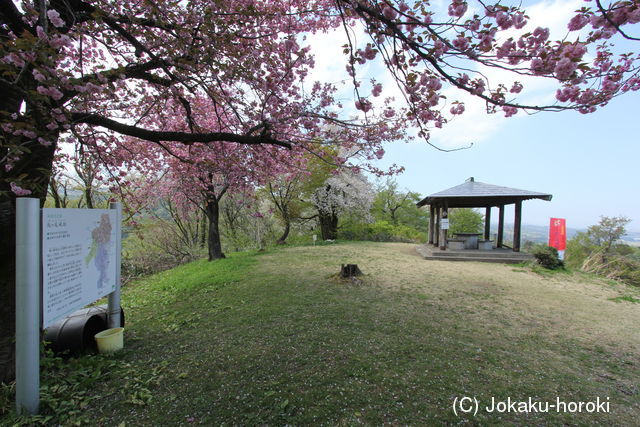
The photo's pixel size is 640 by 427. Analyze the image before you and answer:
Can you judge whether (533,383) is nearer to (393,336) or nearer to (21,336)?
(393,336)

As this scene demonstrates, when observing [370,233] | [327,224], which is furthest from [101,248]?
[370,233]

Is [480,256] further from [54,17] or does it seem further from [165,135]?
[54,17]

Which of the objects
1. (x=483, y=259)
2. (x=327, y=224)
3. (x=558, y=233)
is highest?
(x=558, y=233)

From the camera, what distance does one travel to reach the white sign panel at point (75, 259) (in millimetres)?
2029

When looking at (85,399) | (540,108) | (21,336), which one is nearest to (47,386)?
(85,399)

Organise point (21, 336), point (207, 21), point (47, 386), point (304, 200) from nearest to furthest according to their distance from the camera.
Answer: point (21, 336) < point (47, 386) < point (207, 21) < point (304, 200)

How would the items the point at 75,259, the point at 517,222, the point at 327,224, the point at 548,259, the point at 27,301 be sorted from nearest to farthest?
the point at 27,301 → the point at 75,259 → the point at 548,259 → the point at 517,222 → the point at 327,224

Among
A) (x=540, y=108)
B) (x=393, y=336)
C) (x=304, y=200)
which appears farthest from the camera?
(x=304, y=200)

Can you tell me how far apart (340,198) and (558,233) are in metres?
9.79

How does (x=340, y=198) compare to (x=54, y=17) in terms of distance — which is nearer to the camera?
(x=54, y=17)

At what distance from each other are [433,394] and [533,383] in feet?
3.32

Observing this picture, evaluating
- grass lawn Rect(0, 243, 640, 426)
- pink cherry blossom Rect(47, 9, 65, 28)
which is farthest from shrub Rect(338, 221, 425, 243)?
pink cherry blossom Rect(47, 9, 65, 28)

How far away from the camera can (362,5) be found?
71.4 inches

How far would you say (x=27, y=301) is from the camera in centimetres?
191
